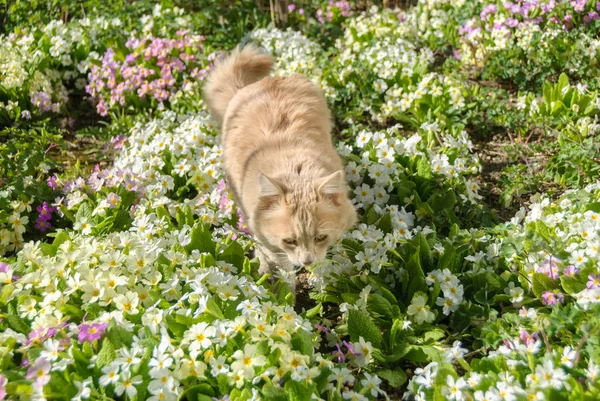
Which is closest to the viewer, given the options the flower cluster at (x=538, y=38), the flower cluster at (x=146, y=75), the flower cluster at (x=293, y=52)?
the flower cluster at (x=538, y=38)

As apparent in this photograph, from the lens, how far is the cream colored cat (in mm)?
3102

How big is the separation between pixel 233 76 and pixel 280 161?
1.56 metres

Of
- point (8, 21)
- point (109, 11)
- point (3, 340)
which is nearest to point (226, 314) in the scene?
point (3, 340)

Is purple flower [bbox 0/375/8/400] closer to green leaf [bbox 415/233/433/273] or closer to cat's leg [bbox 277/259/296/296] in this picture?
cat's leg [bbox 277/259/296/296]

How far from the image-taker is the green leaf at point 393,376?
2836 millimetres

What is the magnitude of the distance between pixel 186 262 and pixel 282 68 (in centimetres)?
338

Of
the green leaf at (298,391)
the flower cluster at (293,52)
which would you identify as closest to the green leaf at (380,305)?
the green leaf at (298,391)

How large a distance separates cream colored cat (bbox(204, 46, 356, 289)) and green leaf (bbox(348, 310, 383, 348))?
0.39 metres

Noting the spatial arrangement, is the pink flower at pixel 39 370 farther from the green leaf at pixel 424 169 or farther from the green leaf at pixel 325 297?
the green leaf at pixel 424 169

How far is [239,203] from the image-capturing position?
380 centimetres

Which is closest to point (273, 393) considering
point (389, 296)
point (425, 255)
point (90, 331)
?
point (90, 331)

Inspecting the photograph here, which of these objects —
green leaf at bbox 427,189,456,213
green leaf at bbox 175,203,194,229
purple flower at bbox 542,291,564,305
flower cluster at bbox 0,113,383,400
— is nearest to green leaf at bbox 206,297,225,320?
flower cluster at bbox 0,113,383,400

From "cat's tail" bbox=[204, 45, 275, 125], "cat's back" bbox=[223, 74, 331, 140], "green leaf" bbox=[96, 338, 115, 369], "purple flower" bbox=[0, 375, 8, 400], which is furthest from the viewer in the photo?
"cat's tail" bbox=[204, 45, 275, 125]

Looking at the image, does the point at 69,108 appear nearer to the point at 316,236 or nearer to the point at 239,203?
the point at 239,203
